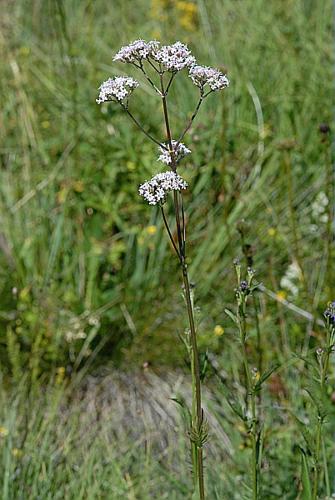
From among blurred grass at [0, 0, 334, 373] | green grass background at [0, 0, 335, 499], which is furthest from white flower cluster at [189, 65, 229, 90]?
blurred grass at [0, 0, 334, 373]

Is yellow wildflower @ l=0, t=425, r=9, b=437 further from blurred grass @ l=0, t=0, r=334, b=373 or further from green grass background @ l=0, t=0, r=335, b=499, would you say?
blurred grass @ l=0, t=0, r=334, b=373

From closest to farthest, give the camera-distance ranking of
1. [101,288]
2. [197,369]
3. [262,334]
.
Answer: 1. [197,369]
2. [262,334]
3. [101,288]

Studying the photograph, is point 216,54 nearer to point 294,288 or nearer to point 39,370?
point 294,288

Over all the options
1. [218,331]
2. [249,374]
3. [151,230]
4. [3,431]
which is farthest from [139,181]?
[249,374]

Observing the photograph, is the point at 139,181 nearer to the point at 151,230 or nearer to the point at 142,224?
the point at 142,224

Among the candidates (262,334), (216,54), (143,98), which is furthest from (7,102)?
(262,334)

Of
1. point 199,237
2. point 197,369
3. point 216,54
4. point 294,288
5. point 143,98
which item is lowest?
point 197,369

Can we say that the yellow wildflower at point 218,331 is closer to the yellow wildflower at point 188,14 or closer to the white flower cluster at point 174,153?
the white flower cluster at point 174,153
